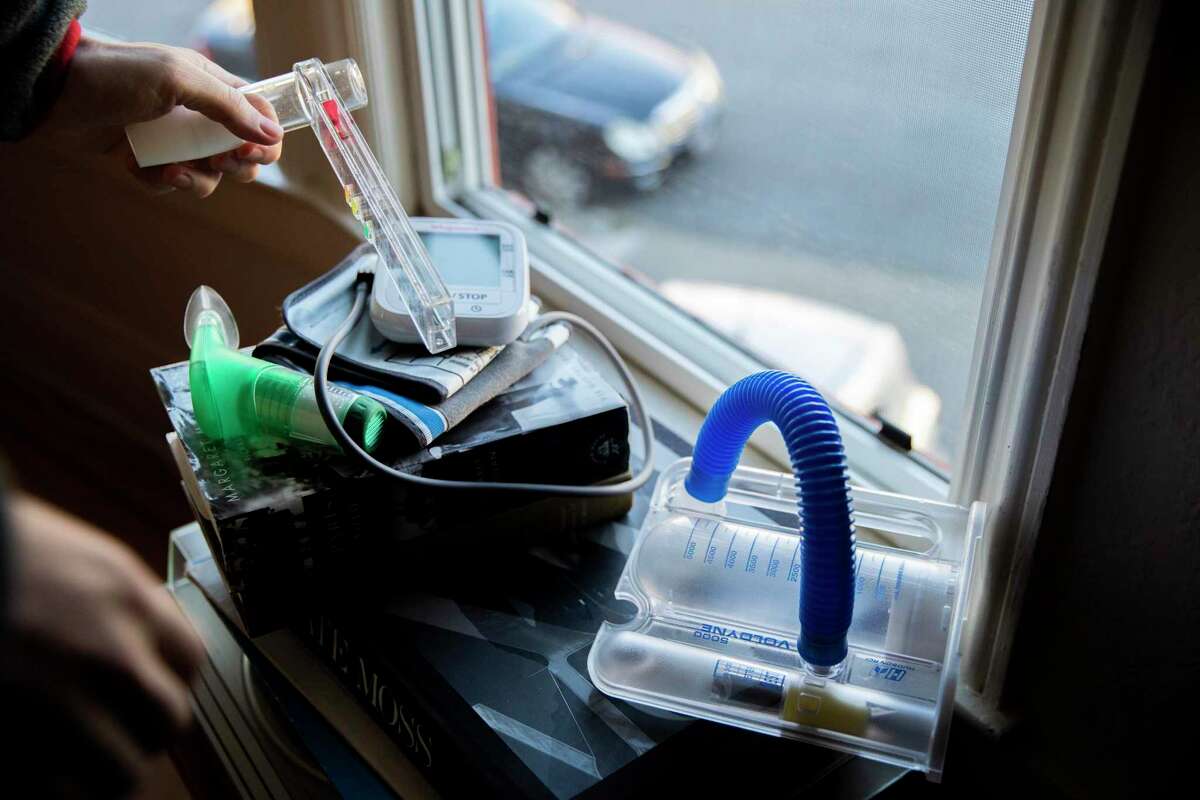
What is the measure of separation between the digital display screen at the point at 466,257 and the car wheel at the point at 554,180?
36 centimetres

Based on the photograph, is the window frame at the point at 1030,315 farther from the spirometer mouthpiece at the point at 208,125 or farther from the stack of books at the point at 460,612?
the spirometer mouthpiece at the point at 208,125

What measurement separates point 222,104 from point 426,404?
0.22 metres

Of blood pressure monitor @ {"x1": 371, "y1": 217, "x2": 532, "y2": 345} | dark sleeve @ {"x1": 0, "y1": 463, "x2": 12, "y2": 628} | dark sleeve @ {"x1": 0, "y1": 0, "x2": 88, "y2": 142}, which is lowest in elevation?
blood pressure monitor @ {"x1": 371, "y1": 217, "x2": 532, "y2": 345}

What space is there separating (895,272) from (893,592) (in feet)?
1.16

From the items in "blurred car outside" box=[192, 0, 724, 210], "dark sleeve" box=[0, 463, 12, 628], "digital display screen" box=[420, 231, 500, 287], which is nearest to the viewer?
"dark sleeve" box=[0, 463, 12, 628]

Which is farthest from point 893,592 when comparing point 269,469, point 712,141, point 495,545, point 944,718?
point 712,141

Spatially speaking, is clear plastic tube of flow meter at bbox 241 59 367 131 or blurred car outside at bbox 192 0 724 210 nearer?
clear plastic tube of flow meter at bbox 241 59 367 131

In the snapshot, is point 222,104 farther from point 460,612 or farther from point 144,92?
point 460,612

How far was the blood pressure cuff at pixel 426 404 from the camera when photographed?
62 cm

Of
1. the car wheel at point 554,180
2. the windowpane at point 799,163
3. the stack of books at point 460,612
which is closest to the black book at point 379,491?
the stack of books at point 460,612

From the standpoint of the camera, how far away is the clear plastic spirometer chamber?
544 millimetres

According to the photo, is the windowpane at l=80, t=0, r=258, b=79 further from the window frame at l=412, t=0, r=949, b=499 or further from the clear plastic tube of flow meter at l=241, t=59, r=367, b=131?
the clear plastic tube of flow meter at l=241, t=59, r=367, b=131

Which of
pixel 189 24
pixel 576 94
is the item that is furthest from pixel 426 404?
pixel 189 24

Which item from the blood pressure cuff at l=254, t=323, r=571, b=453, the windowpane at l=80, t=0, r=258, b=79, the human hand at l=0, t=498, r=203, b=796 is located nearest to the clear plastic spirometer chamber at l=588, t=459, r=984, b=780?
the blood pressure cuff at l=254, t=323, r=571, b=453
